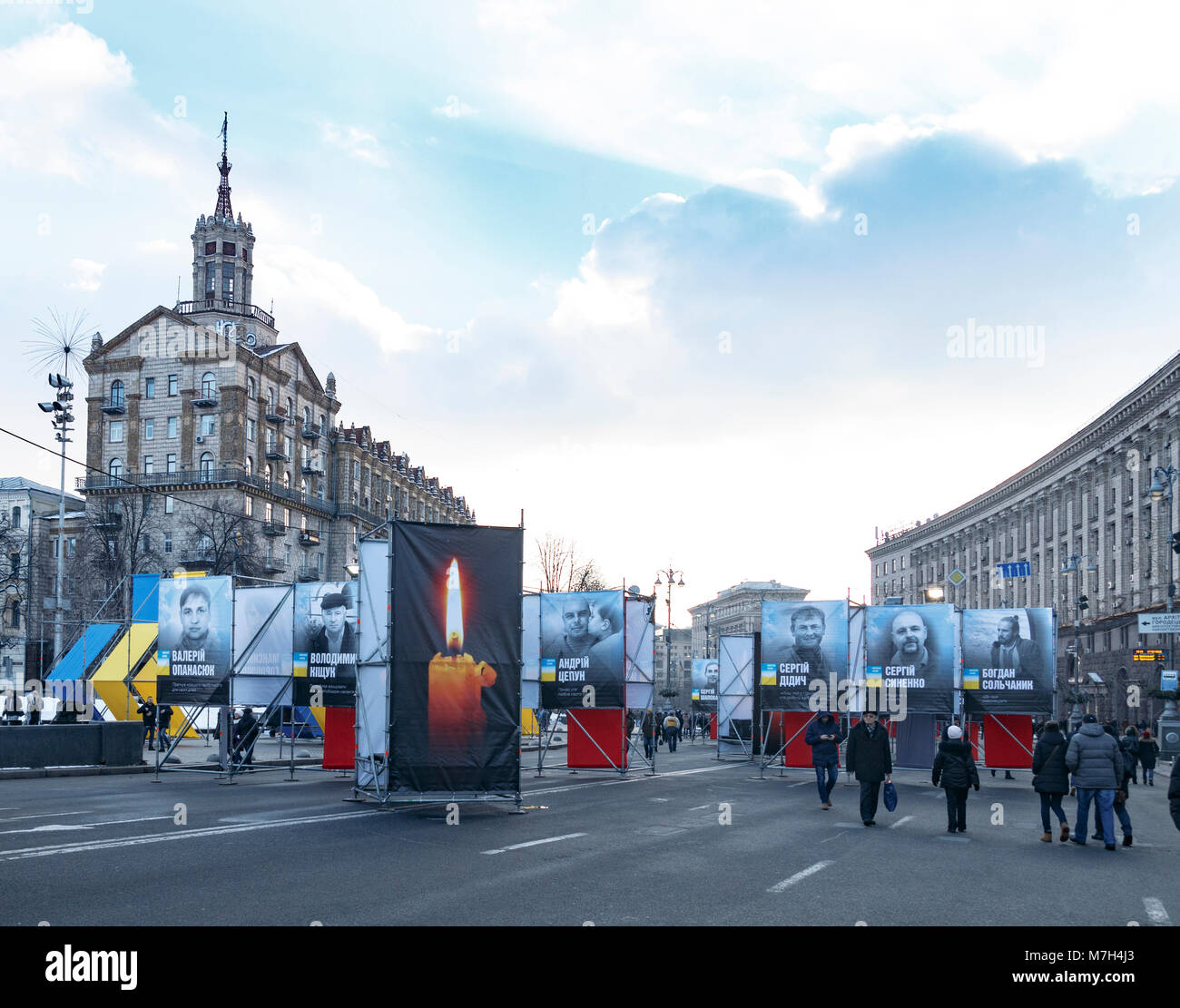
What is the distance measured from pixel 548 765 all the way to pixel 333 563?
65939 mm

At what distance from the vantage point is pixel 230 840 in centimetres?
1315

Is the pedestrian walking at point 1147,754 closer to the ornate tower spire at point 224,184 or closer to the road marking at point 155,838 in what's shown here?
the road marking at point 155,838

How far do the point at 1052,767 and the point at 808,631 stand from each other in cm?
1307

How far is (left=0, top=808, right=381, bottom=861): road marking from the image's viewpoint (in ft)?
38.4

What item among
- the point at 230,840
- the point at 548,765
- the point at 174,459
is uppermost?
the point at 174,459

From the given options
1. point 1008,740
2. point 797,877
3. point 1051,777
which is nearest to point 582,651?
point 1008,740

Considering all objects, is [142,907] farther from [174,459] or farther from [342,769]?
[174,459]

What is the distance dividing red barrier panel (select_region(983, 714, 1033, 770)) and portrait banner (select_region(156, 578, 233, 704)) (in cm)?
2039

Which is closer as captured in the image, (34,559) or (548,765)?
(548,765)

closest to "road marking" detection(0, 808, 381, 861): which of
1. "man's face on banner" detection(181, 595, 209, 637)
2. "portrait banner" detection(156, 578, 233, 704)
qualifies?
"portrait banner" detection(156, 578, 233, 704)

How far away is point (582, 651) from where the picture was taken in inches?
1101
